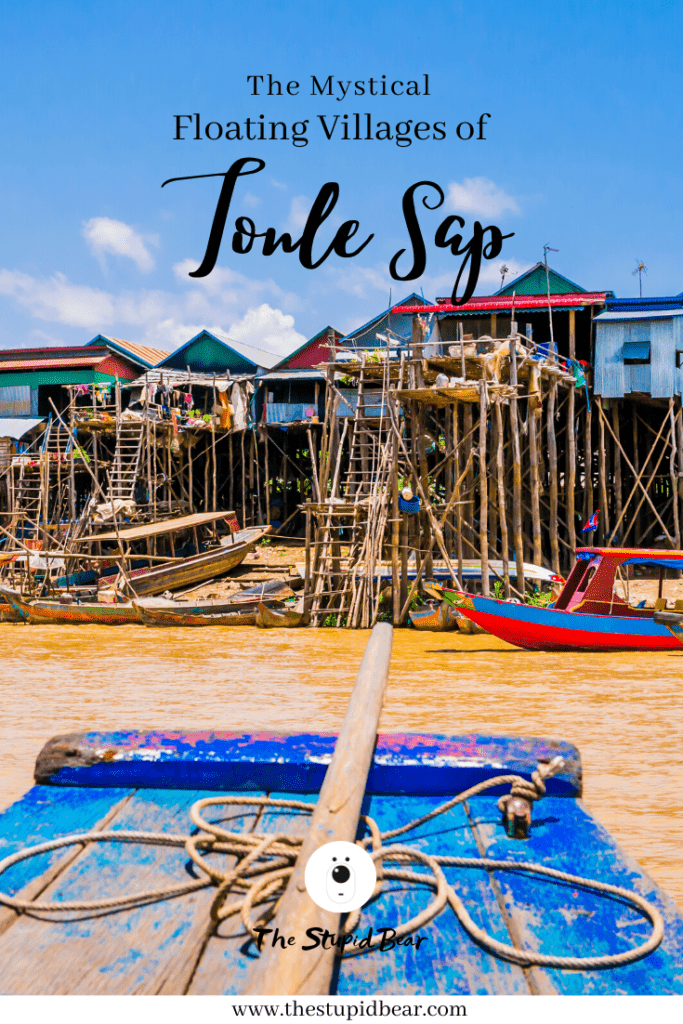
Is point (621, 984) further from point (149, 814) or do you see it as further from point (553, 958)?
point (149, 814)

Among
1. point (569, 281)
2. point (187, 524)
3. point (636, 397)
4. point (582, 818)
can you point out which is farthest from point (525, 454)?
point (582, 818)

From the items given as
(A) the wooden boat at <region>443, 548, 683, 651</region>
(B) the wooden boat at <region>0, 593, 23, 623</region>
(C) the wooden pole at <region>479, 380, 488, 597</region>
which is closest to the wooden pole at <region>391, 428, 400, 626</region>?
(C) the wooden pole at <region>479, 380, 488, 597</region>

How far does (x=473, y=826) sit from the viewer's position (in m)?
2.44

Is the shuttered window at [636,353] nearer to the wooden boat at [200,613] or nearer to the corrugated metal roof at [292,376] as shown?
the corrugated metal roof at [292,376]

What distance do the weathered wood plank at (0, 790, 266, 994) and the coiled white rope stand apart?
1.3 inches

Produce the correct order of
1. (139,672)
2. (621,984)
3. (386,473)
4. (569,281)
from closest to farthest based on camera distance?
(621,984)
(139,672)
(386,473)
(569,281)

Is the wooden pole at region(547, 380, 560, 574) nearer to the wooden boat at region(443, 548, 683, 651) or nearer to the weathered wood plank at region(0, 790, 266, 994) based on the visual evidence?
the wooden boat at region(443, 548, 683, 651)

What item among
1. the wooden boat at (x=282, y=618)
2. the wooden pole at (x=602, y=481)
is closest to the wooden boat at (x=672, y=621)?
the wooden boat at (x=282, y=618)

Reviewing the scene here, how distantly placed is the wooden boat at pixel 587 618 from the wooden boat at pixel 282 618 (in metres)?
→ 3.79

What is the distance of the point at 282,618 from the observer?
50.4ft

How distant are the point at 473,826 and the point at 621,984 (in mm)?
809

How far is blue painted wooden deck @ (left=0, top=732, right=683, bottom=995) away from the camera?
1.66 meters

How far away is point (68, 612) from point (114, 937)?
1590cm

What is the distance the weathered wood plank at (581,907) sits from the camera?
5.46 ft
